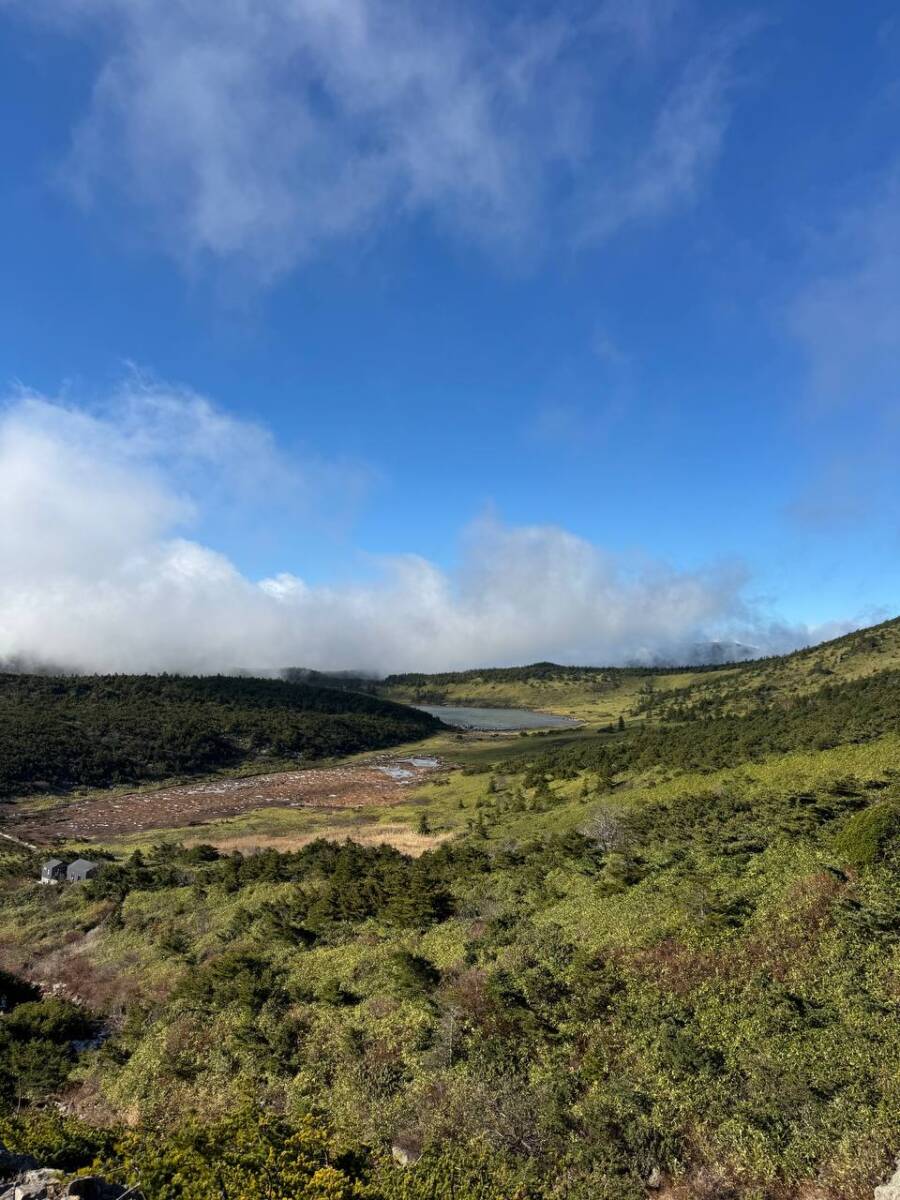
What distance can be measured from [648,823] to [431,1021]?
17781mm

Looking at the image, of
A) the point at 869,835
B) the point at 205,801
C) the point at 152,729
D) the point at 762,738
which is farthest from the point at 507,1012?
the point at 152,729

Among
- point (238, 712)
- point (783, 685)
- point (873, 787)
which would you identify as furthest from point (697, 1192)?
point (238, 712)

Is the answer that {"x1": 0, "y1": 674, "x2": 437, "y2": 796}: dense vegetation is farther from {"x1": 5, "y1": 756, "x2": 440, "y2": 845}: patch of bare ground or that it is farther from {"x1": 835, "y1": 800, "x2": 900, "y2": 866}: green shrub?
{"x1": 835, "y1": 800, "x2": 900, "y2": 866}: green shrub

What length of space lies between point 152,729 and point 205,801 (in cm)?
4879

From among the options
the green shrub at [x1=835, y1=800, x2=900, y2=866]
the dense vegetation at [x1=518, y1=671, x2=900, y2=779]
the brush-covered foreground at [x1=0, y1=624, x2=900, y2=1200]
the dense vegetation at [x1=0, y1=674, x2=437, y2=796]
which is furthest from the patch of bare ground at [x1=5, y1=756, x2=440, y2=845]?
the green shrub at [x1=835, y1=800, x2=900, y2=866]

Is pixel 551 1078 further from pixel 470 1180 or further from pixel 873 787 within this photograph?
pixel 873 787

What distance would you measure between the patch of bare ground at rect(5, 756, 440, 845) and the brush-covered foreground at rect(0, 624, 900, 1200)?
37853 millimetres

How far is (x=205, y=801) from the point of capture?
8806cm

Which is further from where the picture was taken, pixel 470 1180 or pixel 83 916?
pixel 83 916

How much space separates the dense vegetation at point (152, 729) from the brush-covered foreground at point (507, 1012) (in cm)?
7913

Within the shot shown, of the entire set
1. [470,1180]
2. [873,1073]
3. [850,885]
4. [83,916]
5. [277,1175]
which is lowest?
[83,916]

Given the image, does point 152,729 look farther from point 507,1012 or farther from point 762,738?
point 507,1012

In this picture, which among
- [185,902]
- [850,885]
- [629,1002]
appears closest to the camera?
[629,1002]

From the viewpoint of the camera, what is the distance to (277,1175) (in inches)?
476
